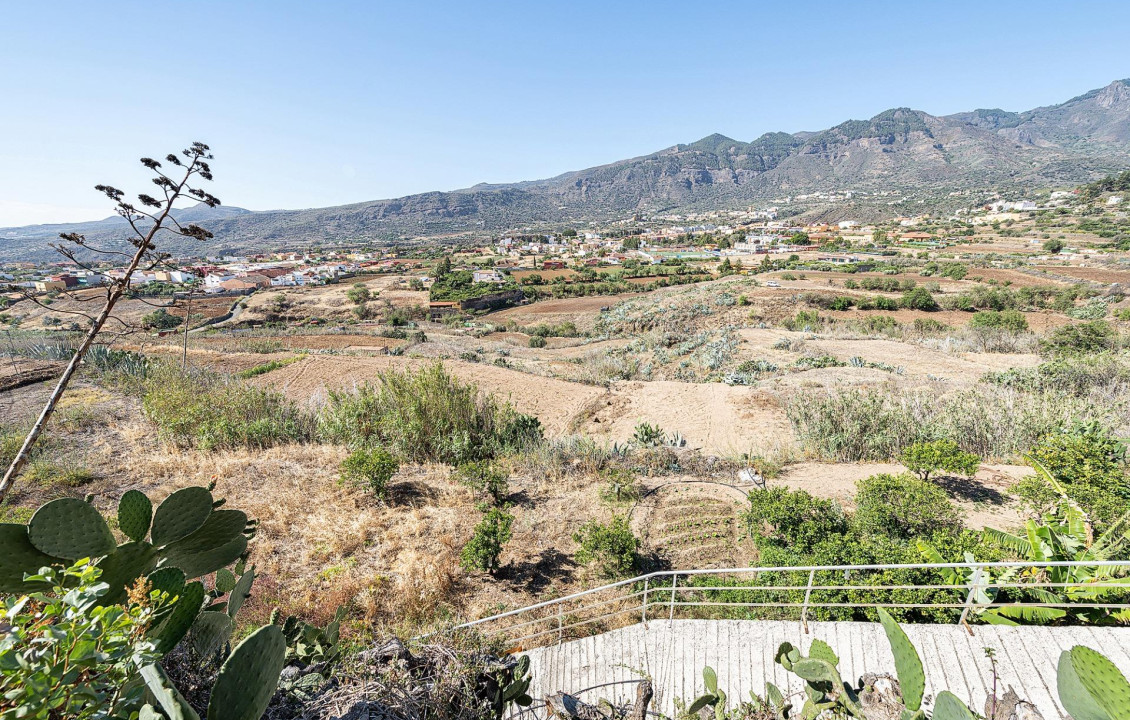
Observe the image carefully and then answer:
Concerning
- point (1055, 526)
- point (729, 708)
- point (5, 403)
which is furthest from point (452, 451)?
point (5, 403)

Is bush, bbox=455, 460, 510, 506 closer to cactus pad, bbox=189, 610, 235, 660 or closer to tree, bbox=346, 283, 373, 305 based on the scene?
cactus pad, bbox=189, 610, 235, 660

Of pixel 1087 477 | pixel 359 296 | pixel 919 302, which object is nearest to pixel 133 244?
pixel 1087 477

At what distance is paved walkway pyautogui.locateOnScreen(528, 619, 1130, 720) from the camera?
131 inches

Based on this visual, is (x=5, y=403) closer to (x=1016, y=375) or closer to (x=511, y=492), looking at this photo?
(x=511, y=492)

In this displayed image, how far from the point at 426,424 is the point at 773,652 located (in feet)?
24.9

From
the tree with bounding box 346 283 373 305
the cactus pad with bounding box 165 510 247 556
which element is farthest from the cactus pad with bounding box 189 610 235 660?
the tree with bounding box 346 283 373 305

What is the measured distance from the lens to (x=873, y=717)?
2.68 m

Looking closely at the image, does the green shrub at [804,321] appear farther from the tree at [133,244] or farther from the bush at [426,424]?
the tree at [133,244]

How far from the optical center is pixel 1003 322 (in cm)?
2239

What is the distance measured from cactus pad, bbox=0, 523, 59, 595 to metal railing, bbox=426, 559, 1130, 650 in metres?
2.47

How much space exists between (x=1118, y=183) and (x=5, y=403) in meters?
130

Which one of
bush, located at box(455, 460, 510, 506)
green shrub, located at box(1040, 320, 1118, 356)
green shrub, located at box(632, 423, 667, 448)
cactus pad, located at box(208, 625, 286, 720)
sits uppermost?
cactus pad, located at box(208, 625, 286, 720)

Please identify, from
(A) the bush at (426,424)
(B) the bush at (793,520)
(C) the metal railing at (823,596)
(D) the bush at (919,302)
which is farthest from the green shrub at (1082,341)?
(A) the bush at (426,424)

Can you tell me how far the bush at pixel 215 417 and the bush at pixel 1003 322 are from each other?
29.9m
